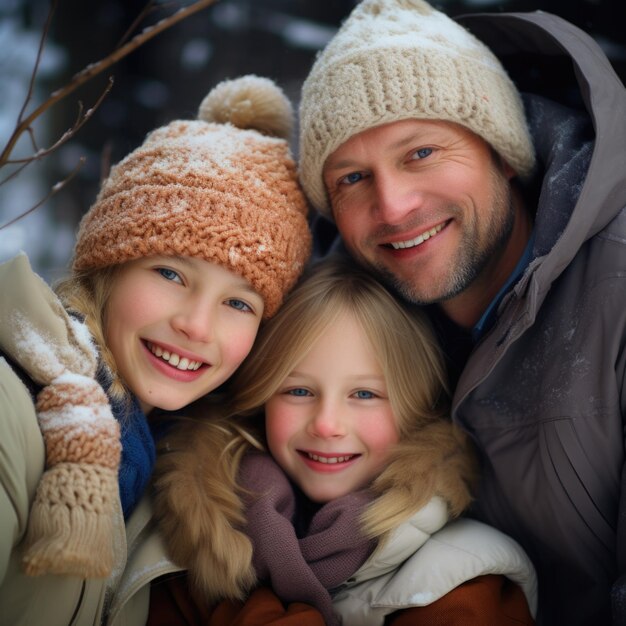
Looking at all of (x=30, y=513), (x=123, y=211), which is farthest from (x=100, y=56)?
(x=30, y=513)

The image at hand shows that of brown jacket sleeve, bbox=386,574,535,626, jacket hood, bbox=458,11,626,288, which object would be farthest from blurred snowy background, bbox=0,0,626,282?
brown jacket sleeve, bbox=386,574,535,626

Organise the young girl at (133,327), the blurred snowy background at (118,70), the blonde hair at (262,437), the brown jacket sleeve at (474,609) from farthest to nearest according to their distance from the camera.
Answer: the blurred snowy background at (118,70)
the blonde hair at (262,437)
the brown jacket sleeve at (474,609)
the young girl at (133,327)

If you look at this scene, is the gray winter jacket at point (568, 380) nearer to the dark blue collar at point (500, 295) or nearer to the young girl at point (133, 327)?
the dark blue collar at point (500, 295)

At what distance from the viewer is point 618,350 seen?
1741 mm

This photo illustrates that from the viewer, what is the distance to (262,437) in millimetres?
2150

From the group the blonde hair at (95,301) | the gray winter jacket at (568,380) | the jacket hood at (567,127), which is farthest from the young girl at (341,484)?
the jacket hood at (567,127)

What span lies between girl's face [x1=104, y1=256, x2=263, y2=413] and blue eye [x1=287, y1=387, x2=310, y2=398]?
247 mm

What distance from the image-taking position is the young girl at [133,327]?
141 cm

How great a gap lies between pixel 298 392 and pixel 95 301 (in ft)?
2.08

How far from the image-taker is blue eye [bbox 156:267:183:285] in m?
1.85

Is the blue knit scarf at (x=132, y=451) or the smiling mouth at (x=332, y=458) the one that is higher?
the blue knit scarf at (x=132, y=451)

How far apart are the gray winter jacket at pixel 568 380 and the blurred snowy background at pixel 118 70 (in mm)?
1217

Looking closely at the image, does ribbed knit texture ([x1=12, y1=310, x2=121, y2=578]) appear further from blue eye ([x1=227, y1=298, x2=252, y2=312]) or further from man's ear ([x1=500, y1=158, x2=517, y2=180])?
man's ear ([x1=500, y1=158, x2=517, y2=180])

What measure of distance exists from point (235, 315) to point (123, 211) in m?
0.41
